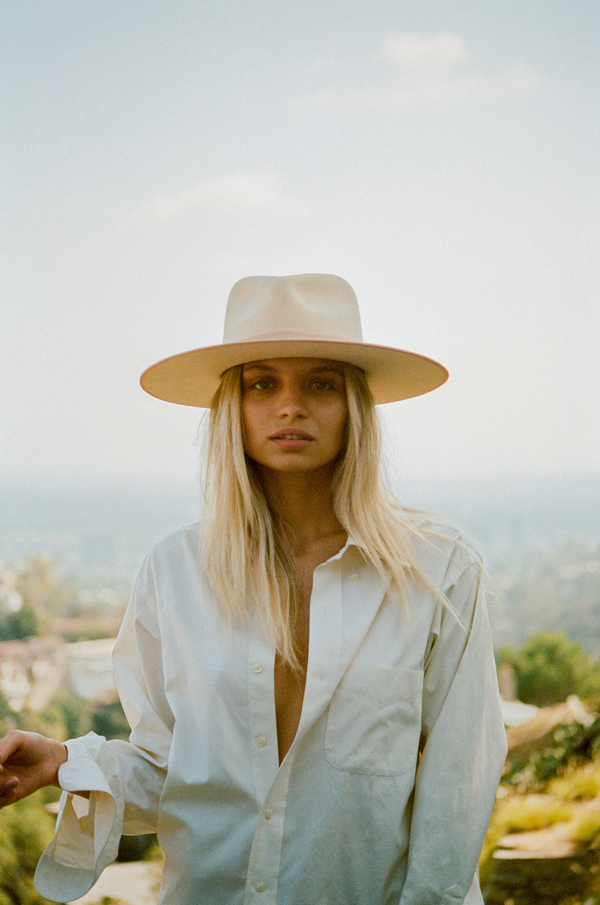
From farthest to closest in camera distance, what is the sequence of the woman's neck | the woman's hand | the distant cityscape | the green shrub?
the distant cityscape < the green shrub < the woman's neck < the woman's hand

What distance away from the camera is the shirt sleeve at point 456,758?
4.34ft

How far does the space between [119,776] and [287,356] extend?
0.82m

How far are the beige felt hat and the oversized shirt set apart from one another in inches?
14.6

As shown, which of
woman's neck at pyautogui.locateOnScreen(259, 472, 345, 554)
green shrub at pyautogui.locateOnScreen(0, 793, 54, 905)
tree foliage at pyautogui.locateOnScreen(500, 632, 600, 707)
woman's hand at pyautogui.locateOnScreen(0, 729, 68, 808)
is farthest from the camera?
tree foliage at pyautogui.locateOnScreen(500, 632, 600, 707)

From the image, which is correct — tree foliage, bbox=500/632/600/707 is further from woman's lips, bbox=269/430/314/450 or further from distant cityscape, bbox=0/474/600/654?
woman's lips, bbox=269/430/314/450

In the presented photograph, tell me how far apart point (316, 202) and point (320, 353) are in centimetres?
182

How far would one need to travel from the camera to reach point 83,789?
1285 mm

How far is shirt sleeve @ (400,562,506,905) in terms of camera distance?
1.32 m

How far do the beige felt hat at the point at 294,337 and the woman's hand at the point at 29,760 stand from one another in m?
0.72

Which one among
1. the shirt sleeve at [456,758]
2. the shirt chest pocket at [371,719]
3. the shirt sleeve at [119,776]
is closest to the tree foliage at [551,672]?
the shirt sleeve at [456,758]

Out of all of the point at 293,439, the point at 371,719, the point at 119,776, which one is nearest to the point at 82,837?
the point at 119,776

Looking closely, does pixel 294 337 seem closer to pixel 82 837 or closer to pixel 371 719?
pixel 371 719

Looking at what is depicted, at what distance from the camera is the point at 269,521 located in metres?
1.55

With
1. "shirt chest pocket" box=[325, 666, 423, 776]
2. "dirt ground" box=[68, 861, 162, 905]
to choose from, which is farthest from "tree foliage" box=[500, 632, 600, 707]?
"shirt chest pocket" box=[325, 666, 423, 776]
